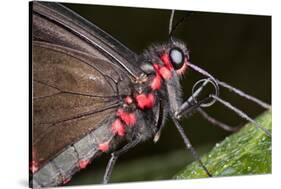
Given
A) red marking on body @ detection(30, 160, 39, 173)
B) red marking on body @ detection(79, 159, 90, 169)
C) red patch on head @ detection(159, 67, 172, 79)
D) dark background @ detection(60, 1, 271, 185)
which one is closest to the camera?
red marking on body @ detection(30, 160, 39, 173)

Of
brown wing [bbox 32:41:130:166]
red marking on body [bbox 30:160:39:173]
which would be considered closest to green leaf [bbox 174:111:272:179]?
brown wing [bbox 32:41:130:166]

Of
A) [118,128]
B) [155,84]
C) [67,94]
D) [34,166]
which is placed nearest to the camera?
[34,166]

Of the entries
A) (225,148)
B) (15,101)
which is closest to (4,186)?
(15,101)

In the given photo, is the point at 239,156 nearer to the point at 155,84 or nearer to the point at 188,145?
the point at 188,145

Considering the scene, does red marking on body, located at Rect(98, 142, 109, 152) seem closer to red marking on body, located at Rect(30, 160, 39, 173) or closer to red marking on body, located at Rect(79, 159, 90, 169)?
red marking on body, located at Rect(79, 159, 90, 169)

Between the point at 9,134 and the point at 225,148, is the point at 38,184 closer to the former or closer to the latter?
the point at 9,134

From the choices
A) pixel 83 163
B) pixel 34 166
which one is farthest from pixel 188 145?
pixel 34 166
